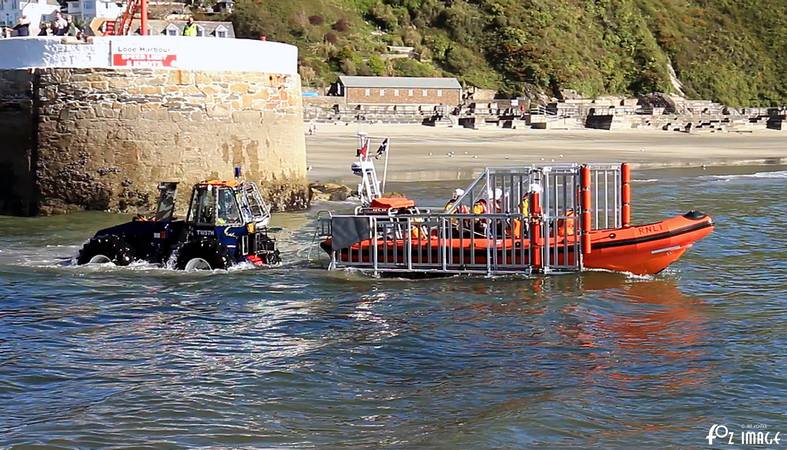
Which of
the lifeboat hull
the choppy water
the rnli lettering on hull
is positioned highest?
the rnli lettering on hull

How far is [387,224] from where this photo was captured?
48.1ft

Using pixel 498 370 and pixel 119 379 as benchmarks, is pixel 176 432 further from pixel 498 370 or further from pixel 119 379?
pixel 498 370

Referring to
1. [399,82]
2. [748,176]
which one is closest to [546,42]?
[399,82]

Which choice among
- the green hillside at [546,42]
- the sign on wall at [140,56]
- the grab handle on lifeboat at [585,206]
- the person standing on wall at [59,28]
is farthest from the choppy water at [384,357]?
the green hillside at [546,42]

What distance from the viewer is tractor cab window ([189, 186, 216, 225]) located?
14781 mm

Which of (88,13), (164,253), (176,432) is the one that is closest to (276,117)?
(164,253)

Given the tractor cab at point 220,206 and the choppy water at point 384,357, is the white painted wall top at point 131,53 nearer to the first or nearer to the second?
the choppy water at point 384,357

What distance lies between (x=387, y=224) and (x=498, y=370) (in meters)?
4.96

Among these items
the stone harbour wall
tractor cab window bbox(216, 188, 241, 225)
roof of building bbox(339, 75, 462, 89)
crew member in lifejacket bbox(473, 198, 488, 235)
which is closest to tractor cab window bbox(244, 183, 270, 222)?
tractor cab window bbox(216, 188, 241, 225)

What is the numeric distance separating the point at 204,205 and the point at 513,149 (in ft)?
79.2

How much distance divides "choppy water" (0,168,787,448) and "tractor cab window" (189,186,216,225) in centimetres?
75

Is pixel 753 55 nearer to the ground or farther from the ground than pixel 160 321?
farther from the ground

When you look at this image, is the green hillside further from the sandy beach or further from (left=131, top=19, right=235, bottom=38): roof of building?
the sandy beach

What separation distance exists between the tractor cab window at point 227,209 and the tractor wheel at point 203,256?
32 cm
